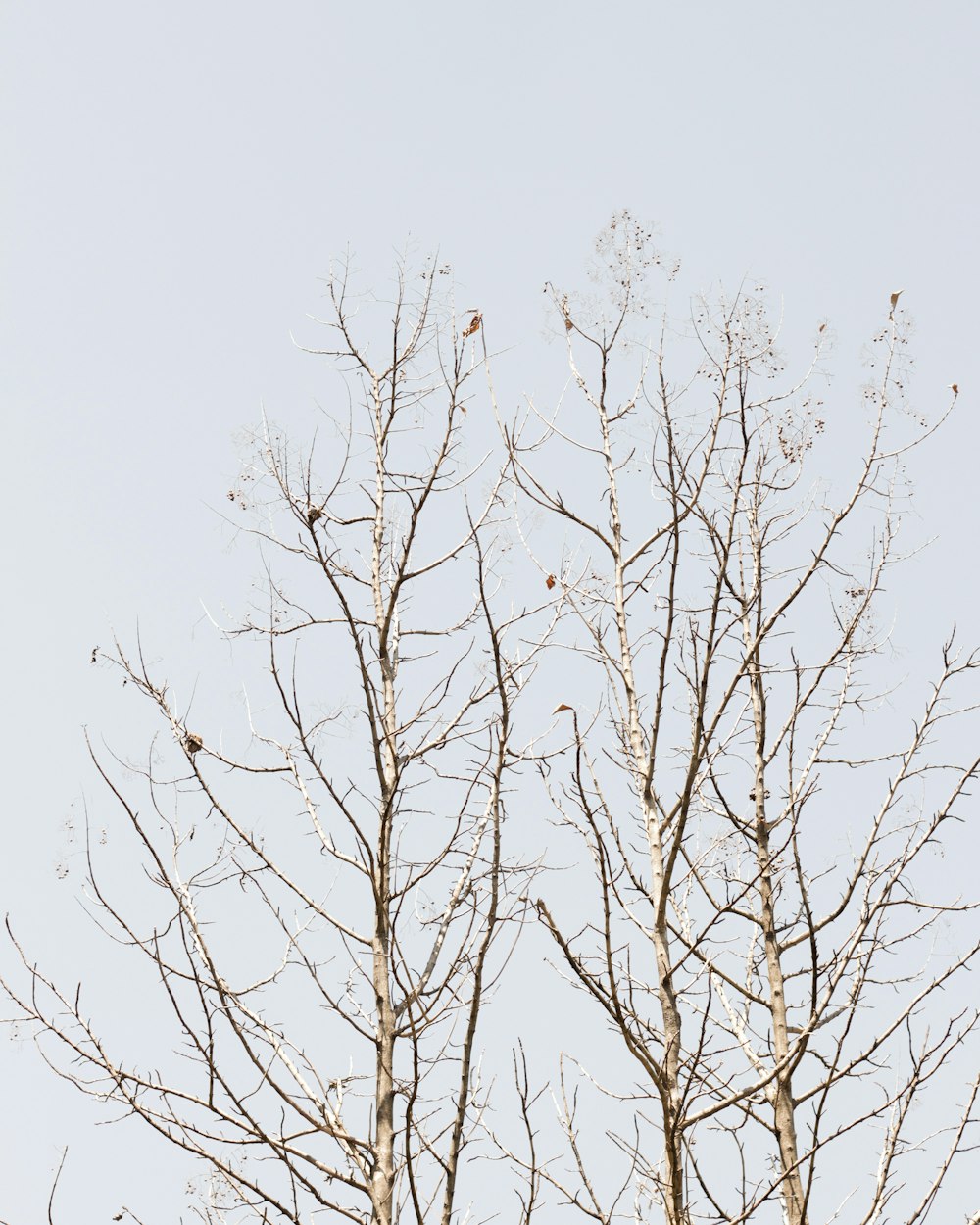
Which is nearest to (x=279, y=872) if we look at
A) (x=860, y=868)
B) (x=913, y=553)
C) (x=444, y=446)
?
(x=444, y=446)

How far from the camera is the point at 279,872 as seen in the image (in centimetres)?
453

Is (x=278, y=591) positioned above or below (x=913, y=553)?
below

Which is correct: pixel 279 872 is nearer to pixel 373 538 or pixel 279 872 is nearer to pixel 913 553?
pixel 373 538

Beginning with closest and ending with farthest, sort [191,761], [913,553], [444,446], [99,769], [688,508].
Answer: [688,508] → [99,769] → [191,761] → [444,446] → [913,553]

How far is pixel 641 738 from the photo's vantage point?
473cm

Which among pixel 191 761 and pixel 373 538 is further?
pixel 373 538

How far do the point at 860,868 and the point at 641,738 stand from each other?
5.38ft

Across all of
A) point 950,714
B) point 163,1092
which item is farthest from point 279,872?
point 950,714

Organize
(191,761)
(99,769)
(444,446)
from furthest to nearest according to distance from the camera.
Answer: (444,446) → (191,761) → (99,769)

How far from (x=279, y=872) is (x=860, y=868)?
2199 mm

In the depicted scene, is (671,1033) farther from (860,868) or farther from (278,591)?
(278,591)

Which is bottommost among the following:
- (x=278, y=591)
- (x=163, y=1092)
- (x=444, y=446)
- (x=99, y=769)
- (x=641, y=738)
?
(x=163, y=1092)

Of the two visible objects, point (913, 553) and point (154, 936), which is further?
point (913, 553)

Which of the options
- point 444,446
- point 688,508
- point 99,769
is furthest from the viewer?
point 444,446
